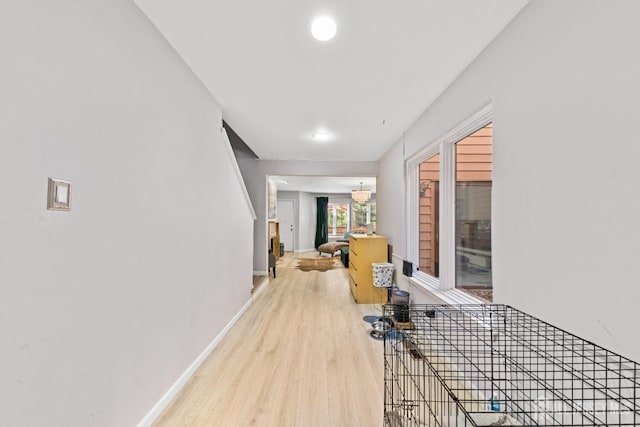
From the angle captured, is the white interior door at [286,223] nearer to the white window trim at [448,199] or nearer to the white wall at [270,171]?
the white wall at [270,171]

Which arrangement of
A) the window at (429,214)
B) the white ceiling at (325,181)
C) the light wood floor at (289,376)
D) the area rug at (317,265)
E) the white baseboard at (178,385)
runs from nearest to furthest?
the white baseboard at (178,385)
the light wood floor at (289,376)
the window at (429,214)
the area rug at (317,265)
the white ceiling at (325,181)

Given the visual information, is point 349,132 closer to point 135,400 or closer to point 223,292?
point 223,292

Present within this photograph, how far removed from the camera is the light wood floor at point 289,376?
1662 mm

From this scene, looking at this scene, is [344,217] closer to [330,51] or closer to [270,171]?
[270,171]

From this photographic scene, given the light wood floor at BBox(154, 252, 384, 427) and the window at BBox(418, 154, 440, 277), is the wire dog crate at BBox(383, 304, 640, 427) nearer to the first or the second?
the light wood floor at BBox(154, 252, 384, 427)

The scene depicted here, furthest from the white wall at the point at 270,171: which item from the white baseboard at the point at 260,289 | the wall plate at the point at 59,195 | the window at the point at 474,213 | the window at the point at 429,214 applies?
the wall plate at the point at 59,195

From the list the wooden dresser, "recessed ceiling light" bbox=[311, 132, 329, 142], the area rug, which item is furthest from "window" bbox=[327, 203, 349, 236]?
"recessed ceiling light" bbox=[311, 132, 329, 142]

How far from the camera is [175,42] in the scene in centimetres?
173

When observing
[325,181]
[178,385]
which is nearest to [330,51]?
[178,385]

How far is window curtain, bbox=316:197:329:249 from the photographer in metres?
10.6

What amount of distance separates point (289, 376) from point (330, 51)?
2.36 meters

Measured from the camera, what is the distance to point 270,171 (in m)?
5.17

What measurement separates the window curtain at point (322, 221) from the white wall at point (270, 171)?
5475 millimetres

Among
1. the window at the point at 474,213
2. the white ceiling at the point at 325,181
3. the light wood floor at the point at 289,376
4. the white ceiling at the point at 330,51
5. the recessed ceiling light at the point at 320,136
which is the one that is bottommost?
the light wood floor at the point at 289,376
